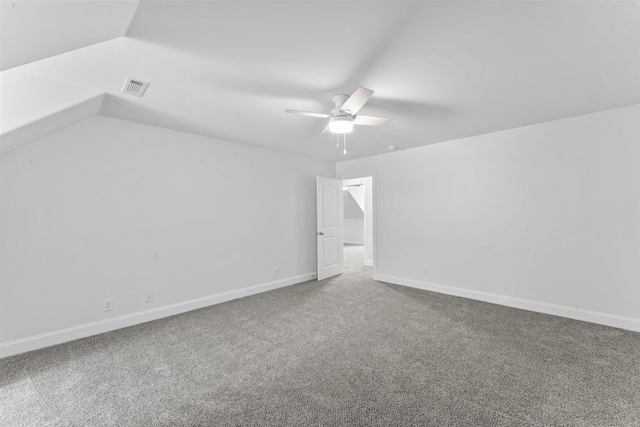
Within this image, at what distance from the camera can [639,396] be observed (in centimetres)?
184

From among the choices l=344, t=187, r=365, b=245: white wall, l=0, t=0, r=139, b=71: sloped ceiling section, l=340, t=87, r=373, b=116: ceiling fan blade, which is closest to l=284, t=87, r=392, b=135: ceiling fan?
l=340, t=87, r=373, b=116: ceiling fan blade

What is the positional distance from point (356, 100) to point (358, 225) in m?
8.22

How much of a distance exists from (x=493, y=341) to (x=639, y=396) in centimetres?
95

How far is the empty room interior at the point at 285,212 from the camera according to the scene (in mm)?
1708

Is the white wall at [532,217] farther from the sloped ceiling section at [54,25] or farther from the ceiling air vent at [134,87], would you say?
the sloped ceiling section at [54,25]

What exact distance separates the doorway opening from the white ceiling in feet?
11.3

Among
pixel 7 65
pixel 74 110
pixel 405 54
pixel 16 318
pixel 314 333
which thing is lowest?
pixel 314 333

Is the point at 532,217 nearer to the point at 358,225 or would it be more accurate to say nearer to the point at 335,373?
the point at 335,373

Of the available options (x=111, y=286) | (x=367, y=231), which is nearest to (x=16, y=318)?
(x=111, y=286)

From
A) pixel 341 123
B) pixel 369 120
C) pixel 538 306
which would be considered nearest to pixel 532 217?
pixel 538 306

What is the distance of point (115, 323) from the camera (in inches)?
119

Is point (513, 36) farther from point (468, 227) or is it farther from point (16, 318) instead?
point (16, 318)

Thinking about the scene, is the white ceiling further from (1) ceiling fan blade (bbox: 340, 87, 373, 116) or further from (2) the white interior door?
(2) the white interior door

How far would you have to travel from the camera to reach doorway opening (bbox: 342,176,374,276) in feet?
21.7
